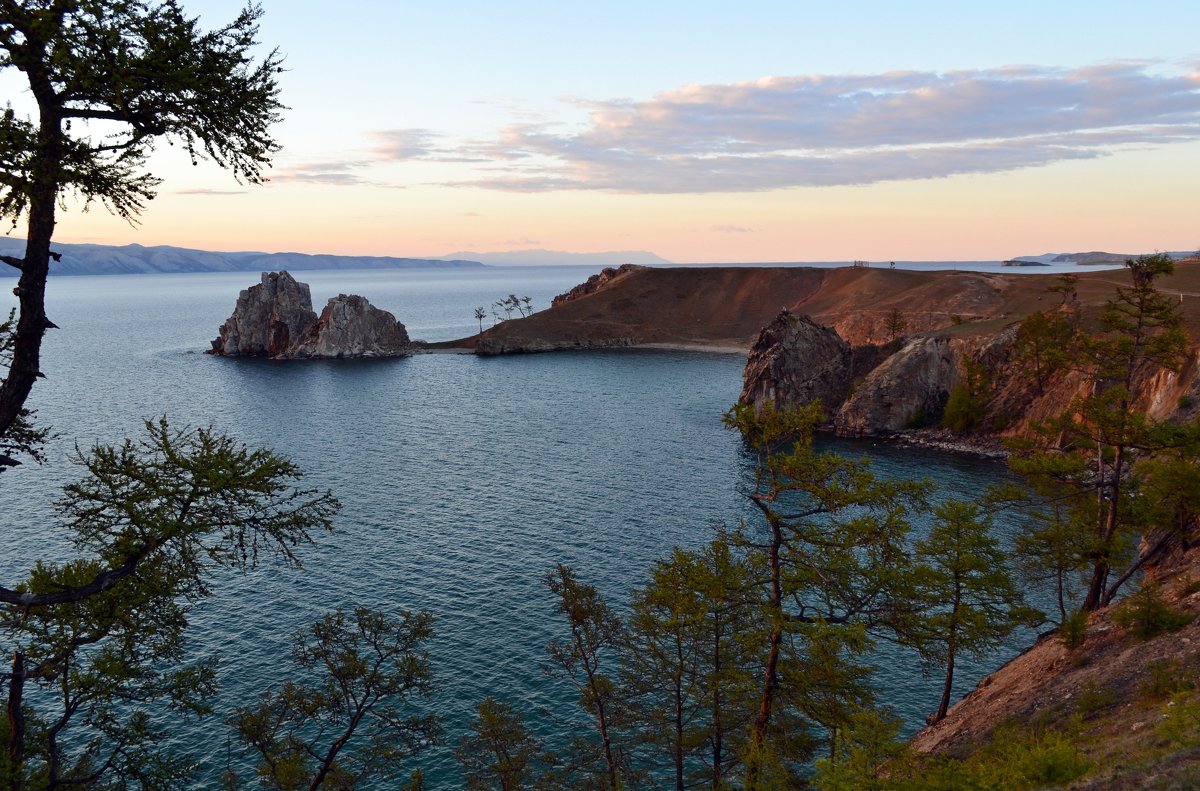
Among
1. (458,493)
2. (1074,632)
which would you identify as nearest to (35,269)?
(1074,632)

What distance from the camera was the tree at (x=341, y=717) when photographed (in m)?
28.1

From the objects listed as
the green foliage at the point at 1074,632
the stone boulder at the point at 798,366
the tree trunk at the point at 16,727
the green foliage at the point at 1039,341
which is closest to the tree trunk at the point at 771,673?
the green foliage at the point at 1074,632

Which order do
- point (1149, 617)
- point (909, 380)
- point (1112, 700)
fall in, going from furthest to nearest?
1. point (909, 380)
2. point (1149, 617)
3. point (1112, 700)

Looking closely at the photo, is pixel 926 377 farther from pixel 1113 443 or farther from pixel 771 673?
pixel 771 673

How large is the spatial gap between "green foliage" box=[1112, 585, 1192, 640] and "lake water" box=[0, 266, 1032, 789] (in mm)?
12578

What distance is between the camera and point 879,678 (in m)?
43.0

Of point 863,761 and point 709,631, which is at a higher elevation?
point 863,761

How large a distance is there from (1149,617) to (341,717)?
38.7 meters

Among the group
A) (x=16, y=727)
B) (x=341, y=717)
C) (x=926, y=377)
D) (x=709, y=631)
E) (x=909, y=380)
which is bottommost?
(x=341, y=717)

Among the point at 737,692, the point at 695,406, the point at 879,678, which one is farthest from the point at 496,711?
the point at 695,406

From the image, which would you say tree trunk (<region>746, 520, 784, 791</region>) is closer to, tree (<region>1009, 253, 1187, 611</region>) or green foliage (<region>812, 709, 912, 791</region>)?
green foliage (<region>812, 709, 912, 791</region>)

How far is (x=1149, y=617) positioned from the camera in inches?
1171

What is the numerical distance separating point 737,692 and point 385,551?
4387 centimetres

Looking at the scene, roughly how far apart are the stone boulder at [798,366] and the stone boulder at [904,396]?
29.6 ft
